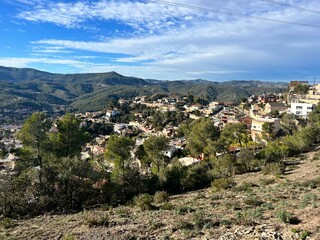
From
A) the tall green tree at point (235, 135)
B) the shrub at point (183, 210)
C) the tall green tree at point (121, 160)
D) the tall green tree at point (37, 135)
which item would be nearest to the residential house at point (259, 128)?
the tall green tree at point (235, 135)

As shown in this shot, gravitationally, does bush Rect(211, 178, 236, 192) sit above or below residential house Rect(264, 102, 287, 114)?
below

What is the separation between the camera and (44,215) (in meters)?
13.7

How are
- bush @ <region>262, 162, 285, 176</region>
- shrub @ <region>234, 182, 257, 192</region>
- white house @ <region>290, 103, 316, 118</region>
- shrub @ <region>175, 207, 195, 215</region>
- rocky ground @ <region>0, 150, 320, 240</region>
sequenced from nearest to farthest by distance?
rocky ground @ <region>0, 150, 320, 240</region> → shrub @ <region>175, 207, 195, 215</region> → shrub @ <region>234, 182, 257, 192</region> → bush @ <region>262, 162, 285, 176</region> → white house @ <region>290, 103, 316, 118</region>

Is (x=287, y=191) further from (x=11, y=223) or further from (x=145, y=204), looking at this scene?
(x=11, y=223)

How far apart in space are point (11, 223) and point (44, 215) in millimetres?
1881

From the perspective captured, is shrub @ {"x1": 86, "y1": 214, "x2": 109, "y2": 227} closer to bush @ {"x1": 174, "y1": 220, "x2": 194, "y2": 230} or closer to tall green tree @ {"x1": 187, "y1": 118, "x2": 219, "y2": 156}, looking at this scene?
bush @ {"x1": 174, "y1": 220, "x2": 194, "y2": 230}

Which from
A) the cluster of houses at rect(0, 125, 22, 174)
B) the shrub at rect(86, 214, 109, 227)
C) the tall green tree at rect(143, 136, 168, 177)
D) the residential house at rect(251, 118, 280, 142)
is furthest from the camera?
the residential house at rect(251, 118, 280, 142)

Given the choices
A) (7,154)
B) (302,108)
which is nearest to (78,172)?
(7,154)

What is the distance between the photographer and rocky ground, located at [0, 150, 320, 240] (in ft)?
26.2

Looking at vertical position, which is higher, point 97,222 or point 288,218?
point 288,218

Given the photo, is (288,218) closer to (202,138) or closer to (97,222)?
(97,222)

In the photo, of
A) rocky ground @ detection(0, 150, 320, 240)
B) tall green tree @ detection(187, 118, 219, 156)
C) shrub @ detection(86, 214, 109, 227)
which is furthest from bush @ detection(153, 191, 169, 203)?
tall green tree @ detection(187, 118, 219, 156)

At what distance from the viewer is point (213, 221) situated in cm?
901

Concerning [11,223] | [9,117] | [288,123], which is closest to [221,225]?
[11,223]
